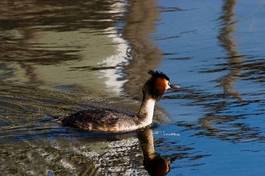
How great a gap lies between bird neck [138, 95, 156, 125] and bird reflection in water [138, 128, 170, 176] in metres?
0.28

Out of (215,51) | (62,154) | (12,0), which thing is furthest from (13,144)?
(12,0)

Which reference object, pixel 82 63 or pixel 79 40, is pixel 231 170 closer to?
pixel 82 63

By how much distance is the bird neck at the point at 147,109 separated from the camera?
39.1 ft

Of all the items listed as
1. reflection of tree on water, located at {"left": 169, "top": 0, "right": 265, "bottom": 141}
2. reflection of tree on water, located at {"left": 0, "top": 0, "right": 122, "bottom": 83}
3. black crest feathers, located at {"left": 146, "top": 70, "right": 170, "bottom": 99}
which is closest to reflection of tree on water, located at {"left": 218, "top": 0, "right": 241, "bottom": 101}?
reflection of tree on water, located at {"left": 169, "top": 0, "right": 265, "bottom": 141}

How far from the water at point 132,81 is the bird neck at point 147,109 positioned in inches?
6.1

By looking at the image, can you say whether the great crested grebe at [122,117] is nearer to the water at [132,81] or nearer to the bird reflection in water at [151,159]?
the water at [132,81]

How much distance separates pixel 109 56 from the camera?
52.9 ft

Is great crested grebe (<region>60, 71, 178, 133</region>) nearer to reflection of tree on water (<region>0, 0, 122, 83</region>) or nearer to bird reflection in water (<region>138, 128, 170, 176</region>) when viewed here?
bird reflection in water (<region>138, 128, 170, 176</region>)

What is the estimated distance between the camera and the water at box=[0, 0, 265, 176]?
1053 centimetres

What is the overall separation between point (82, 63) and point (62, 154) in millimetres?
4989

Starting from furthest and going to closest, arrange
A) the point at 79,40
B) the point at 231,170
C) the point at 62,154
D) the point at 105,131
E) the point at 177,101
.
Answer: the point at 79,40 < the point at 177,101 < the point at 105,131 < the point at 62,154 < the point at 231,170

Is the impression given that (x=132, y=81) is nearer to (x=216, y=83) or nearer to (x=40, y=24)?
(x=216, y=83)

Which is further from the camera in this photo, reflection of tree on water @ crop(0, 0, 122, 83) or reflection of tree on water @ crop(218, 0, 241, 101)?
reflection of tree on water @ crop(0, 0, 122, 83)

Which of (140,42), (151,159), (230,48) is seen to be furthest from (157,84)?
(140,42)
